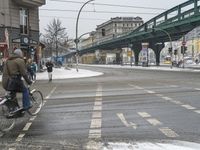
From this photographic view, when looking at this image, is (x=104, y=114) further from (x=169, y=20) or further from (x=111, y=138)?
(x=169, y=20)

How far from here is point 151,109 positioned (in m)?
13.6

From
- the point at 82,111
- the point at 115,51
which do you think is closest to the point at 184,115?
the point at 82,111

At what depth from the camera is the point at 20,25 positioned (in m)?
47.8

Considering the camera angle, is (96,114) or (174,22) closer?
(96,114)

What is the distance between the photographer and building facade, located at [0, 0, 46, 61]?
146 ft

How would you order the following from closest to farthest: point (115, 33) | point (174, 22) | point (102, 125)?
point (102, 125) → point (174, 22) → point (115, 33)

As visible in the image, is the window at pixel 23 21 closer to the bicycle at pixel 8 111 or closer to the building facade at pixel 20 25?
the building facade at pixel 20 25

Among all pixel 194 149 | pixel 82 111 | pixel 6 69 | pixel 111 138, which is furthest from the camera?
pixel 82 111

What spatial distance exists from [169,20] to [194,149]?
72.5 metres

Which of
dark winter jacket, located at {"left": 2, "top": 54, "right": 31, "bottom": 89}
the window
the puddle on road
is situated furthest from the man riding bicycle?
the window

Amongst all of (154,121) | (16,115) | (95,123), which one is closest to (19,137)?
(16,115)

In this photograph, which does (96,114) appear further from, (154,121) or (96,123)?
(154,121)

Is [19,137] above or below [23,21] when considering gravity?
below

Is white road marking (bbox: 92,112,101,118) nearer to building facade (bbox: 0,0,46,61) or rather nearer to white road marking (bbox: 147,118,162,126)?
white road marking (bbox: 147,118,162,126)
